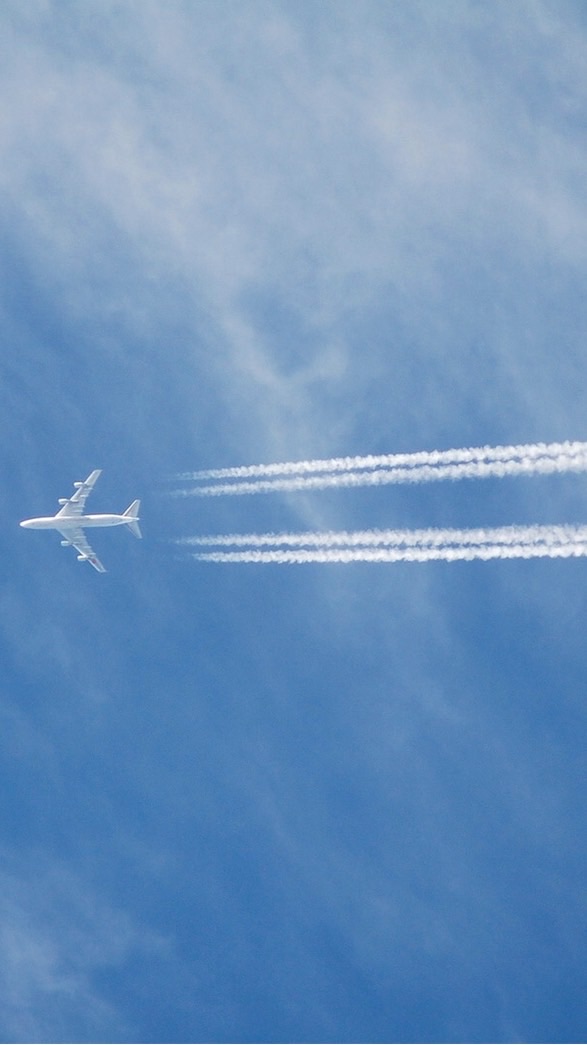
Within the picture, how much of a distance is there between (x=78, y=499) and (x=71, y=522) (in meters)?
2.53

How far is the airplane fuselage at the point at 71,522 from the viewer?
106 meters

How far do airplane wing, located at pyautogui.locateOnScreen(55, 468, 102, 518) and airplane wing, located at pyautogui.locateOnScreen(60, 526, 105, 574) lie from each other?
72.4 inches

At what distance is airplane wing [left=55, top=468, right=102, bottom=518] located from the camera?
109m

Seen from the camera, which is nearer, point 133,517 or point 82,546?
point 133,517

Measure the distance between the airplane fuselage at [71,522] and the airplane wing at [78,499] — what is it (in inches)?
22.9

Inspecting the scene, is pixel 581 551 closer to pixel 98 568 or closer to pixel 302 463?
pixel 302 463

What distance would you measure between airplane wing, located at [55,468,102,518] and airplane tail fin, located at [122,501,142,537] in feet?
14.1

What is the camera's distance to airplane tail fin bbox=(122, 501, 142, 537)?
10600cm

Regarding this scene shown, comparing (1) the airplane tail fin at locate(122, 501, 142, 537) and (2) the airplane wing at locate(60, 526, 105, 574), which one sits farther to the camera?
(2) the airplane wing at locate(60, 526, 105, 574)

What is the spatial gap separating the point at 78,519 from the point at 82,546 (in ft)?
19.1

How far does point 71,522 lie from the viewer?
108 metres

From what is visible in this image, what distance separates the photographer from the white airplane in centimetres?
10600

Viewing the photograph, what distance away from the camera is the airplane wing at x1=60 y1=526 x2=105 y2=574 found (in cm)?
11119

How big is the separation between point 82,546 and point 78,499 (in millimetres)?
5769
